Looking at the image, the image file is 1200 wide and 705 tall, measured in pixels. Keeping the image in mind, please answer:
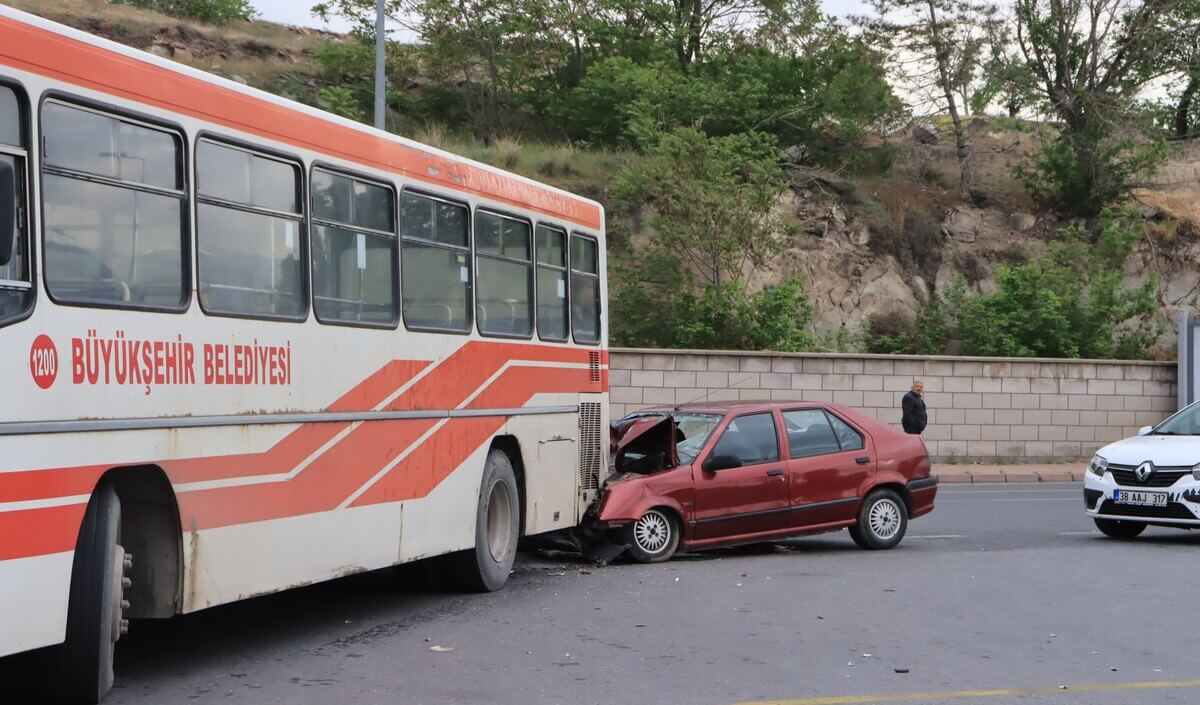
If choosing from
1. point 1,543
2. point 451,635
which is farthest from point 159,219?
point 451,635

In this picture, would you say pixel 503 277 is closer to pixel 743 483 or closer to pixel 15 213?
pixel 743 483

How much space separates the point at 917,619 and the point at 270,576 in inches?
175

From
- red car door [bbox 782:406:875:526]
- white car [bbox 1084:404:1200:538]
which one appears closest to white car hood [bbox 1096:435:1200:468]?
white car [bbox 1084:404:1200:538]

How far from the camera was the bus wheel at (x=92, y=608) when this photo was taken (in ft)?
22.8

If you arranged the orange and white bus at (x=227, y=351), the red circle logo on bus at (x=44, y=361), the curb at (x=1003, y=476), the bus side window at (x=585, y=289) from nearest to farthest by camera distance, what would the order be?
the red circle logo on bus at (x=44, y=361) < the orange and white bus at (x=227, y=351) < the bus side window at (x=585, y=289) < the curb at (x=1003, y=476)

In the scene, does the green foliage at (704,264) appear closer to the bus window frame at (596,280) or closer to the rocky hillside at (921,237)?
the rocky hillside at (921,237)

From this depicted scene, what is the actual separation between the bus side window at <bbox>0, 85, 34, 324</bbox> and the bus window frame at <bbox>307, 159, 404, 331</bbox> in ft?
8.50

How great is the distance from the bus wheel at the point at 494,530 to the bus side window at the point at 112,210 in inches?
167

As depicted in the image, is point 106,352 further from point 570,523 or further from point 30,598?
point 570,523

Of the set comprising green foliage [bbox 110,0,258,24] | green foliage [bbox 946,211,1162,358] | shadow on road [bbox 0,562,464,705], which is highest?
green foliage [bbox 110,0,258,24]

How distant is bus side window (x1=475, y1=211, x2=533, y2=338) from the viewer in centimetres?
1159

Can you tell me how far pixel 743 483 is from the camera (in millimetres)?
13766

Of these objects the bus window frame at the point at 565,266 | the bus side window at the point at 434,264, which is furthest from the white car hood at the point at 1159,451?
the bus side window at the point at 434,264

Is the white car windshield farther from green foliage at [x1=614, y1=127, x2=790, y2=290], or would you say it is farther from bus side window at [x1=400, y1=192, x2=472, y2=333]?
green foliage at [x1=614, y1=127, x2=790, y2=290]
